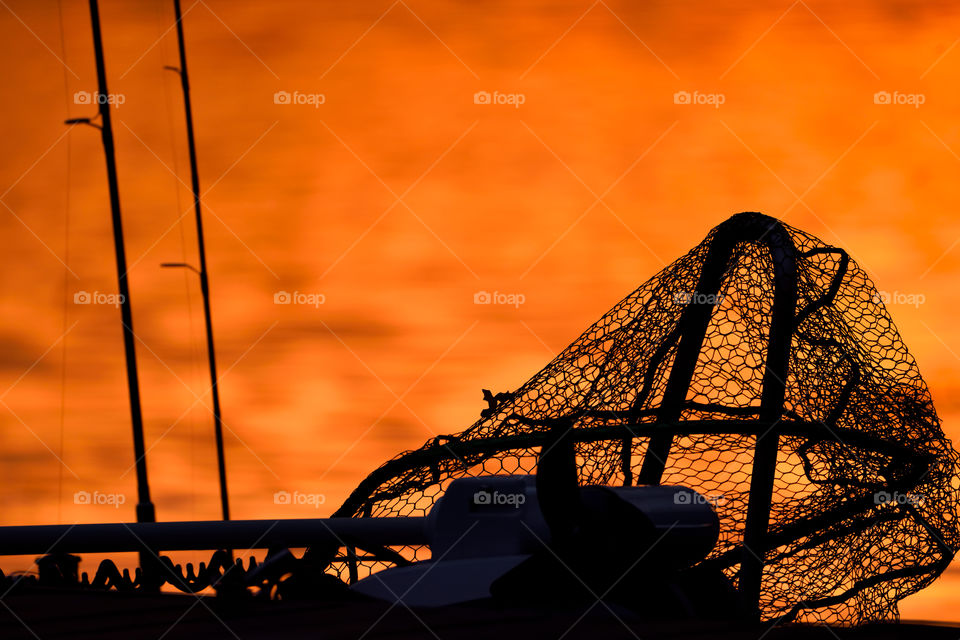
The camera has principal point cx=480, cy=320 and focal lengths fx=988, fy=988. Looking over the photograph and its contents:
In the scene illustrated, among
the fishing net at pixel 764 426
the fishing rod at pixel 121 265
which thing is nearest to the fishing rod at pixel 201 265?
the fishing rod at pixel 121 265

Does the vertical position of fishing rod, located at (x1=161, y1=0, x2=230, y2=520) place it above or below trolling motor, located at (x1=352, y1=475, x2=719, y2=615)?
above

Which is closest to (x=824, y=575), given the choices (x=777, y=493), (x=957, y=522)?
(x=777, y=493)

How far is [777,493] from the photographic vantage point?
3.91 metres
